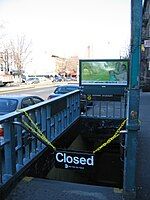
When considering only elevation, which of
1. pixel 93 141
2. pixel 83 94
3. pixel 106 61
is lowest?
pixel 93 141

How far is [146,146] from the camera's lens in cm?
785

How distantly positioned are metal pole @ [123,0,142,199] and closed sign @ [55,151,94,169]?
70 cm

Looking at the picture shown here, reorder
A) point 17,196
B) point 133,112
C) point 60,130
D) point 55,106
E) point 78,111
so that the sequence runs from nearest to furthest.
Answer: point 133,112 < point 17,196 < point 55,106 < point 60,130 < point 78,111

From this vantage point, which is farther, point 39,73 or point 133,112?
point 39,73

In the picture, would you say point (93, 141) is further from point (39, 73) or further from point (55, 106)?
point (39, 73)

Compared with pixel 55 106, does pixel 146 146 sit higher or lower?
lower

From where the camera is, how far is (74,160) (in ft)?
16.0

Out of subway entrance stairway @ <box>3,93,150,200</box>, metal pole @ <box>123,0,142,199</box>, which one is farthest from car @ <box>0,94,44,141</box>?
metal pole @ <box>123,0,142,199</box>

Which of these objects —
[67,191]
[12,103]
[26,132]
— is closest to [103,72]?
[12,103]

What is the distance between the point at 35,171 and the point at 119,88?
7.53 m

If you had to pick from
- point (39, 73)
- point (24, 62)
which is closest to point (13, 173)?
point (24, 62)

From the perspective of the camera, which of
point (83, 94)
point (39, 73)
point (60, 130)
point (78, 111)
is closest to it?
point (60, 130)

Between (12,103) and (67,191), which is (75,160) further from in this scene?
(12,103)

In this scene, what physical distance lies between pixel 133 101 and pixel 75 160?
4.80ft
